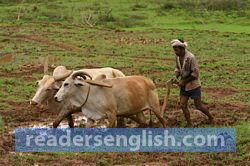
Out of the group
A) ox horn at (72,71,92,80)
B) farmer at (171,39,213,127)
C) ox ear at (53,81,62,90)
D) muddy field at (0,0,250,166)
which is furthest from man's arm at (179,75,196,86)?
ox ear at (53,81,62,90)

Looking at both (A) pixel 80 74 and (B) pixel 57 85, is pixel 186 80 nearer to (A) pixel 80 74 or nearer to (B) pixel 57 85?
(A) pixel 80 74

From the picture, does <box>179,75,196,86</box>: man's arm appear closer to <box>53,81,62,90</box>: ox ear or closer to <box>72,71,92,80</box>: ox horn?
<box>72,71,92,80</box>: ox horn

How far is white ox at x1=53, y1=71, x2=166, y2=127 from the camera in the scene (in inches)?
384

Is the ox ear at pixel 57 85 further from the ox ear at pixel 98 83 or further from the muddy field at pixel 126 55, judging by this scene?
the muddy field at pixel 126 55

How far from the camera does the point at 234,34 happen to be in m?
26.9

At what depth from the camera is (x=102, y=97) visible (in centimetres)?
982

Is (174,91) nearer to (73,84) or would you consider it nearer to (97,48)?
(73,84)

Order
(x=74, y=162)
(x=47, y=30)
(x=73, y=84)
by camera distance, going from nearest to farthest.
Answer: (x=74, y=162)
(x=73, y=84)
(x=47, y=30)

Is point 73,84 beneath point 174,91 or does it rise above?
above

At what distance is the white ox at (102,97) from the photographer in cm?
977

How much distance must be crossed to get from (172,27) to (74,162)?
71.7ft

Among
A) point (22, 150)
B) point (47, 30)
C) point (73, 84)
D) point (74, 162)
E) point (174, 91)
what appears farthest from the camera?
point (47, 30)

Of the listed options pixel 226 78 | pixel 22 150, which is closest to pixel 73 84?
pixel 22 150

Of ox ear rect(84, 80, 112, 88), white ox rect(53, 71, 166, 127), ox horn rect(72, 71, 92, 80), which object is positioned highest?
ox horn rect(72, 71, 92, 80)
